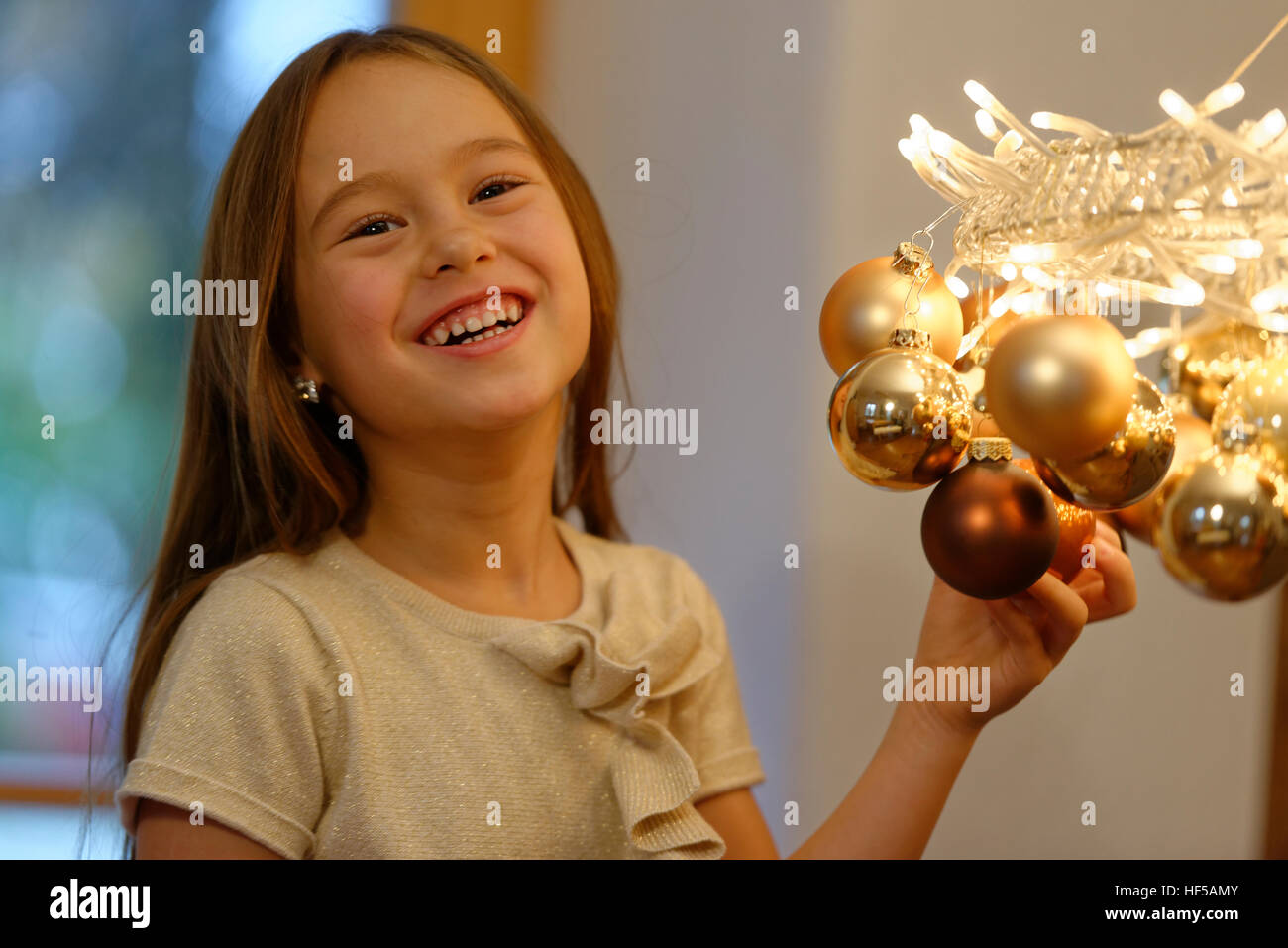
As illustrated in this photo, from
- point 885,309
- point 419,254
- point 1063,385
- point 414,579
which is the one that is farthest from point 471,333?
point 1063,385

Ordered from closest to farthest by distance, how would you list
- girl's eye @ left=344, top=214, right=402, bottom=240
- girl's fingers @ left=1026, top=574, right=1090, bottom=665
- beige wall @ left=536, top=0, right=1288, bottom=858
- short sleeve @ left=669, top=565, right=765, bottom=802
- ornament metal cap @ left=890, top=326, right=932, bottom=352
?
ornament metal cap @ left=890, top=326, right=932, bottom=352, girl's fingers @ left=1026, top=574, right=1090, bottom=665, girl's eye @ left=344, top=214, right=402, bottom=240, short sleeve @ left=669, top=565, right=765, bottom=802, beige wall @ left=536, top=0, right=1288, bottom=858

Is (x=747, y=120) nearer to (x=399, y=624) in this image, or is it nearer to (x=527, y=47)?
(x=527, y=47)

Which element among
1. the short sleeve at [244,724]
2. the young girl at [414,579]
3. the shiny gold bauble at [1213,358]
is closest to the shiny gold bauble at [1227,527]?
the shiny gold bauble at [1213,358]

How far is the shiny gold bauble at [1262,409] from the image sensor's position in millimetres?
448

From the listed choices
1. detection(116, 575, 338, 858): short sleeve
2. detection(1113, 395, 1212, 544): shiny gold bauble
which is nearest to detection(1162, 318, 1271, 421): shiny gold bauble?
detection(1113, 395, 1212, 544): shiny gold bauble

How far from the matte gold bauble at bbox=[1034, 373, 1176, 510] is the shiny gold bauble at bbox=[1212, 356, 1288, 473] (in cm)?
2

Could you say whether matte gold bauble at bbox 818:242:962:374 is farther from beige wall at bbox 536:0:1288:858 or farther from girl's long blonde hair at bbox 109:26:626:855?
beige wall at bbox 536:0:1288:858

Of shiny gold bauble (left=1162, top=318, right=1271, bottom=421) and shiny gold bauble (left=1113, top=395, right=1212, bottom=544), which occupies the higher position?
shiny gold bauble (left=1162, top=318, right=1271, bottom=421)

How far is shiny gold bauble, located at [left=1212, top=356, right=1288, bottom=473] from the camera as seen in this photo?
0.45 meters

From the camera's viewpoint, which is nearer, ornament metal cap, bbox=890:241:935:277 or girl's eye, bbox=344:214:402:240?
ornament metal cap, bbox=890:241:935:277

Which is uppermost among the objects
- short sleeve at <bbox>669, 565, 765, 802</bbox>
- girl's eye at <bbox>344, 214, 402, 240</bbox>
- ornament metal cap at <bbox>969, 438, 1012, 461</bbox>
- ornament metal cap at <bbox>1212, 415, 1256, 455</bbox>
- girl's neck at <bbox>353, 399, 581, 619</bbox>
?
girl's eye at <bbox>344, 214, 402, 240</bbox>

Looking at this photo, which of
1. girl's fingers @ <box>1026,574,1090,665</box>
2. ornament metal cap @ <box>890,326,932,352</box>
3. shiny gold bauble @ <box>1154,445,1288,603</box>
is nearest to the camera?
shiny gold bauble @ <box>1154,445,1288,603</box>

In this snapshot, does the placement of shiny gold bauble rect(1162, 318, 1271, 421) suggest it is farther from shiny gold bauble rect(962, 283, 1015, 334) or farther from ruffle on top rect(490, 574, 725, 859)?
ruffle on top rect(490, 574, 725, 859)

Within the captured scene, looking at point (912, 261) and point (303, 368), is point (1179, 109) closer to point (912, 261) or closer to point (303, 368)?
point (912, 261)
